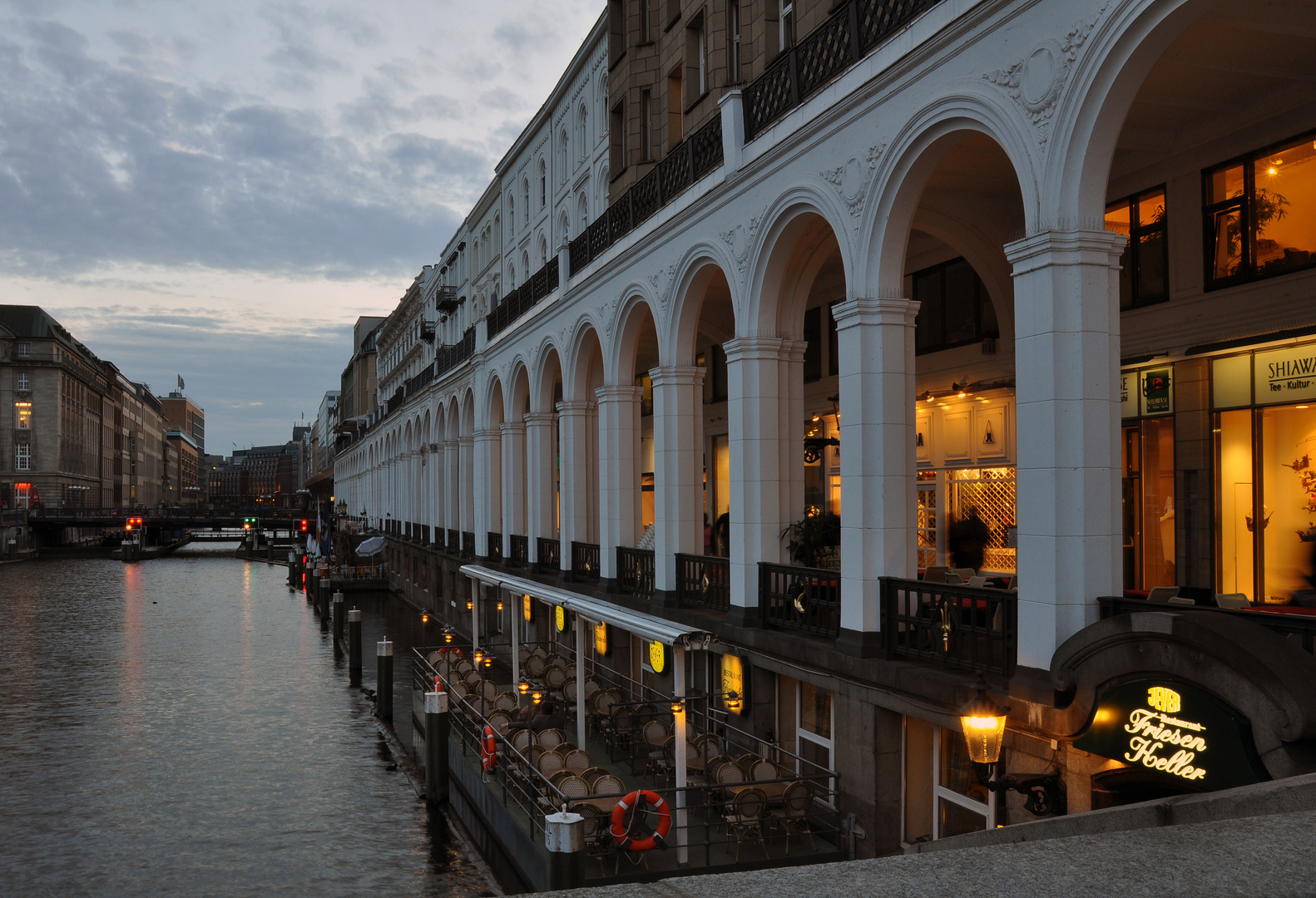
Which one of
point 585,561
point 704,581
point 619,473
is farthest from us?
point 585,561

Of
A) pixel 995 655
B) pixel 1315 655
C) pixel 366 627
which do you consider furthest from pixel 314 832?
pixel 366 627

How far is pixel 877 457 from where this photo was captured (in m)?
12.1

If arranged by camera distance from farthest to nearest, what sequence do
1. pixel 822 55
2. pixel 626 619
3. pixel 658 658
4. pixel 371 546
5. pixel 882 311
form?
pixel 371 546
pixel 658 658
pixel 626 619
pixel 822 55
pixel 882 311

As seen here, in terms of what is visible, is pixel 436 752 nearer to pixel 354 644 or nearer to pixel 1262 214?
pixel 1262 214

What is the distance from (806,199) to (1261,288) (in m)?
5.42

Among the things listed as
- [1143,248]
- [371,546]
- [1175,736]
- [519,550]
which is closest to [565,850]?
[1175,736]

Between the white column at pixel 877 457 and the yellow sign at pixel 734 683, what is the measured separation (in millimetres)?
2883

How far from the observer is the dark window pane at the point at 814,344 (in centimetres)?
2261

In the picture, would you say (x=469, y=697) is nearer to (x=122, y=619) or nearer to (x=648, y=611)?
(x=648, y=611)

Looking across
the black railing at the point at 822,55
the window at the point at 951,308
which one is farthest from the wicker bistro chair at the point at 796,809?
the black railing at the point at 822,55

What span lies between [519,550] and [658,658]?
44.5 feet

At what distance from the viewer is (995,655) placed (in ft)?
33.5

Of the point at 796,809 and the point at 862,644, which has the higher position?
the point at 862,644

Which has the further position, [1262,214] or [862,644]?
[1262,214]
